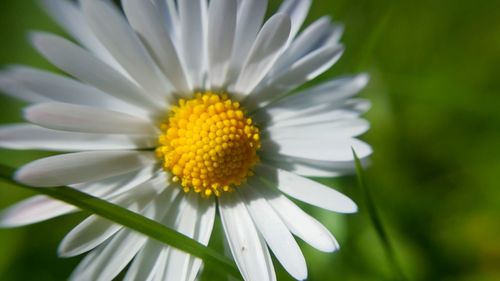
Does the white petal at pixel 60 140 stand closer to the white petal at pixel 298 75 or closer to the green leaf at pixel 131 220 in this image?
the green leaf at pixel 131 220

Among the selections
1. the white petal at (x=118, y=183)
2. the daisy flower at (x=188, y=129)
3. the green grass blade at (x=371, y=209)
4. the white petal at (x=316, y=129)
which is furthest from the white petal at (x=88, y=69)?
the green grass blade at (x=371, y=209)

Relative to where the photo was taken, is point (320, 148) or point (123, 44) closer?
point (123, 44)

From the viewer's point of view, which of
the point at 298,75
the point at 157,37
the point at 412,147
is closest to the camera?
the point at 157,37

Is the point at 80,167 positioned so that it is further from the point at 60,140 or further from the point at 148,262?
the point at 148,262

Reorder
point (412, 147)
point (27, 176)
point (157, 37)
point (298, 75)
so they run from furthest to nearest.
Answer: point (412, 147), point (298, 75), point (157, 37), point (27, 176)

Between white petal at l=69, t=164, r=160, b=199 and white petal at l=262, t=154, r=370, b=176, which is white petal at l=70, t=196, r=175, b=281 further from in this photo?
white petal at l=262, t=154, r=370, b=176

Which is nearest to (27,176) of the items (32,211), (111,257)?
(32,211)

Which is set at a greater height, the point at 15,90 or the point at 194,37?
the point at 194,37

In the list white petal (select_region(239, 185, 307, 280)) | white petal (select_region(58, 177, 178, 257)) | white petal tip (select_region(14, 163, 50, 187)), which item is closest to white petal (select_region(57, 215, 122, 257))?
white petal (select_region(58, 177, 178, 257))

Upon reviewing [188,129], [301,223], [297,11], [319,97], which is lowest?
[301,223]
